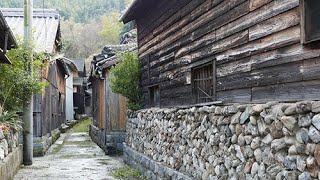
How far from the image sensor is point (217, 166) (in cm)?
555

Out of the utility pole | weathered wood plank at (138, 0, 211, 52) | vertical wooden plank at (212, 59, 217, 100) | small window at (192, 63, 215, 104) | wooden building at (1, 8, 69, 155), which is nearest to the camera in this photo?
vertical wooden plank at (212, 59, 217, 100)

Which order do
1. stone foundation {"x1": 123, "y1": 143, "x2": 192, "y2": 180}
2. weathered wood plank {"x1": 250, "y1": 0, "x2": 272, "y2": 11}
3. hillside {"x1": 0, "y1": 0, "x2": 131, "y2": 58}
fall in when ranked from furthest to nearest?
1. hillside {"x1": 0, "y1": 0, "x2": 131, "y2": 58}
2. stone foundation {"x1": 123, "y1": 143, "x2": 192, "y2": 180}
3. weathered wood plank {"x1": 250, "y1": 0, "x2": 272, "y2": 11}

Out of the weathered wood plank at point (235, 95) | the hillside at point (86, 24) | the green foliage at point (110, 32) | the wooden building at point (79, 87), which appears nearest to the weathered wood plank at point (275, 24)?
the weathered wood plank at point (235, 95)

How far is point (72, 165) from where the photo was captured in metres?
12.7

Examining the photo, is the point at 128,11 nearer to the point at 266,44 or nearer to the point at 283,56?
the point at 266,44

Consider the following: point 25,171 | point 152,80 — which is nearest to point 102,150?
point 25,171

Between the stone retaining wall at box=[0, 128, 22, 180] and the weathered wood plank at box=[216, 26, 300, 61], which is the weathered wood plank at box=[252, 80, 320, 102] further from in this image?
the stone retaining wall at box=[0, 128, 22, 180]

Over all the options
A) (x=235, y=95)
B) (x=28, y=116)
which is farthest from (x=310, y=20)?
(x=28, y=116)

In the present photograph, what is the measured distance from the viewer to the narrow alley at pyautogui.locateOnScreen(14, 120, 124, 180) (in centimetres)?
1065

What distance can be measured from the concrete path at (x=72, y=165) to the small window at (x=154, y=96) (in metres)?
2.35

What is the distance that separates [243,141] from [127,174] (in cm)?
641

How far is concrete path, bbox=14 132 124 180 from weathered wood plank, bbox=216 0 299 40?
569cm

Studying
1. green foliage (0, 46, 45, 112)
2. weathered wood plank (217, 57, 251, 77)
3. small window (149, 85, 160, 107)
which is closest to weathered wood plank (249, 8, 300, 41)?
weathered wood plank (217, 57, 251, 77)

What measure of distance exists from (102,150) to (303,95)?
1363cm
